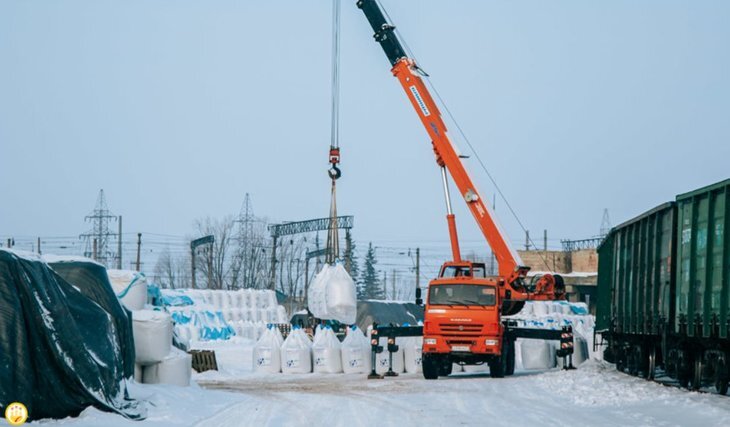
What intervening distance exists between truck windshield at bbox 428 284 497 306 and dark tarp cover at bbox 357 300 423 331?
32.0 meters

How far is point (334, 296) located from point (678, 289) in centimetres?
1517

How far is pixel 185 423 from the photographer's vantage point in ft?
49.8

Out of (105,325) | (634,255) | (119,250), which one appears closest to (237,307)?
(119,250)

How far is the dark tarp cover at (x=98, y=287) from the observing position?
16625 millimetres

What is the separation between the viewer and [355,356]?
3152cm

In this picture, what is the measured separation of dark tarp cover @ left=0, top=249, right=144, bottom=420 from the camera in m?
12.7

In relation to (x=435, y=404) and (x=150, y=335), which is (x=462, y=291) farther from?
(x=150, y=335)

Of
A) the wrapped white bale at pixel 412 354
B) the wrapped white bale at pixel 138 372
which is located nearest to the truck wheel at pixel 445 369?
the wrapped white bale at pixel 412 354

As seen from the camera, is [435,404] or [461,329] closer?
[435,404]

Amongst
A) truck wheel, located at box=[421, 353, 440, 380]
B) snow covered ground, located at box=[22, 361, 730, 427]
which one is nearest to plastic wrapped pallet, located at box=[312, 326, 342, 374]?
truck wheel, located at box=[421, 353, 440, 380]

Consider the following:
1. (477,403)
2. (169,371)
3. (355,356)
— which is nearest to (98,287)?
(169,371)

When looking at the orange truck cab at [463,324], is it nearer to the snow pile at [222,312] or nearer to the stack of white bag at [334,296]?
the stack of white bag at [334,296]

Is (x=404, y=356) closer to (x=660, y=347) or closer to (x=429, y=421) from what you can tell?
(x=660, y=347)

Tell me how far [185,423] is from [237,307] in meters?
46.2
